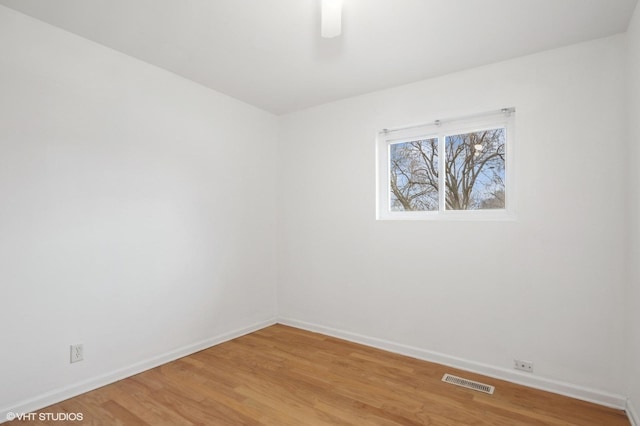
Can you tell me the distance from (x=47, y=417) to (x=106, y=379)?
41 cm

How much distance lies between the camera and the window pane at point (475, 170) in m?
2.74

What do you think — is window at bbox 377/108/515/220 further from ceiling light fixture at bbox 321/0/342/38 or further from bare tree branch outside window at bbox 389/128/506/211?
ceiling light fixture at bbox 321/0/342/38

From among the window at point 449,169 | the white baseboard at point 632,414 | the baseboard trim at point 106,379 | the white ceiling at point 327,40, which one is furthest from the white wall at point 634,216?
the baseboard trim at point 106,379

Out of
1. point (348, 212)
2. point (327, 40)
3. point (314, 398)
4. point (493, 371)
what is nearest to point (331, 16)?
point (327, 40)

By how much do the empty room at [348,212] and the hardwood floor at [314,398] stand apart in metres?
0.02

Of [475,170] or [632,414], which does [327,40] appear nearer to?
[475,170]

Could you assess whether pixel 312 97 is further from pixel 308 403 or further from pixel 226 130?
pixel 308 403

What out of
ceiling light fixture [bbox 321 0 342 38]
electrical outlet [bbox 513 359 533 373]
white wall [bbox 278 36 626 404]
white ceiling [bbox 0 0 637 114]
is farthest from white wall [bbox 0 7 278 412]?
electrical outlet [bbox 513 359 533 373]

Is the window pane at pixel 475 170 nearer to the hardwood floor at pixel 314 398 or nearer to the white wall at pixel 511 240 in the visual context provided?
the white wall at pixel 511 240

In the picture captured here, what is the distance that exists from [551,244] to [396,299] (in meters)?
1.31

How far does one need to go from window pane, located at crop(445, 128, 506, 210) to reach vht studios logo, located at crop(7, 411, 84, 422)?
3061mm

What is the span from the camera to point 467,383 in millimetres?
2449

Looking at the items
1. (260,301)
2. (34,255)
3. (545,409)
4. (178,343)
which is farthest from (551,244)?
(34,255)

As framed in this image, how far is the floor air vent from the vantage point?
2.36 m
